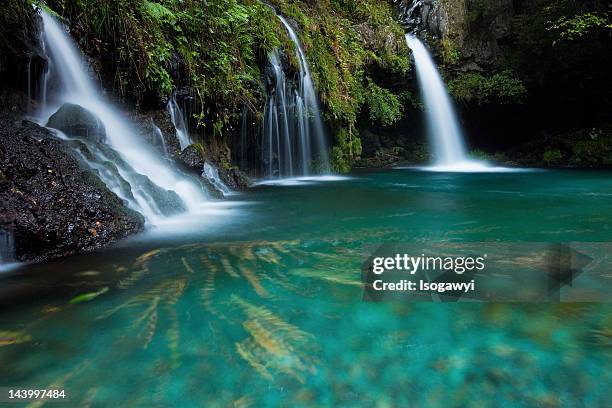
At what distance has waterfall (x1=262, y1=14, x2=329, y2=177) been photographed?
1100 centimetres

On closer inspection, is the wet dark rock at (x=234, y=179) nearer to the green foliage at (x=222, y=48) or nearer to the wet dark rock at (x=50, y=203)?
the green foliage at (x=222, y=48)

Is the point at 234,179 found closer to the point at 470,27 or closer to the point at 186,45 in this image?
the point at 186,45

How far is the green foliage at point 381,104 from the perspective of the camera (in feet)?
50.2

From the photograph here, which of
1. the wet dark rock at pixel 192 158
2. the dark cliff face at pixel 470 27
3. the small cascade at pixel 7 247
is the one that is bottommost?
the small cascade at pixel 7 247

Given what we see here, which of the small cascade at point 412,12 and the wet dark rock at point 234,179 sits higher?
the small cascade at point 412,12

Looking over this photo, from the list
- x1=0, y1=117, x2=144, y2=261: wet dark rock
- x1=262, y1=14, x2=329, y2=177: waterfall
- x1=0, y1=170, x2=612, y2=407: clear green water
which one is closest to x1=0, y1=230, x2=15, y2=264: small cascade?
x1=0, y1=117, x2=144, y2=261: wet dark rock

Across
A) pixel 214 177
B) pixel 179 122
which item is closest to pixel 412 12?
pixel 179 122

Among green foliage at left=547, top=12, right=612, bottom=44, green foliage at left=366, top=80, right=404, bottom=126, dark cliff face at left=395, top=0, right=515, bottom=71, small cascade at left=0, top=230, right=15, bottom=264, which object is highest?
dark cliff face at left=395, top=0, right=515, bottom=71

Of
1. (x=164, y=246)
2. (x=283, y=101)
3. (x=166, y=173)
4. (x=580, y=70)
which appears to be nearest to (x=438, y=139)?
(x=580, y=70)

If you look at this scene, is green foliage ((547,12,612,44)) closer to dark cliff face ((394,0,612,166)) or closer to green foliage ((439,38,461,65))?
dark cliff face ((394,0,612,166))

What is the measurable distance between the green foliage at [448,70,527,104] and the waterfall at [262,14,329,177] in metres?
6.39

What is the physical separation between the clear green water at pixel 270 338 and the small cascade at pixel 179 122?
16.1 ft

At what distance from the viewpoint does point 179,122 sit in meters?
8.76

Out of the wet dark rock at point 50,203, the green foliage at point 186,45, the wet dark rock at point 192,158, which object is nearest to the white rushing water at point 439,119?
the green foliage at point 186,45
